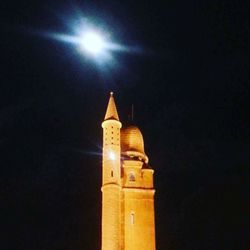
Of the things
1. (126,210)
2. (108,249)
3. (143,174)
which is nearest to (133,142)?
(143,174)

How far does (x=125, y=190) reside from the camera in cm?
5756

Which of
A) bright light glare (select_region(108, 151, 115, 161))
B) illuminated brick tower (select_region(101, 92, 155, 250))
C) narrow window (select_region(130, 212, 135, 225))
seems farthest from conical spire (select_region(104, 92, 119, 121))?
narrow window (select_region(130, 212, 135, 225))

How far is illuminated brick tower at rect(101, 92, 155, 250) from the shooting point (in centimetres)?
5322

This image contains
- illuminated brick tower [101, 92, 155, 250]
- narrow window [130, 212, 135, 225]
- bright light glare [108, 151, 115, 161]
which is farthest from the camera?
narrow window [130, 212, 135, 225]

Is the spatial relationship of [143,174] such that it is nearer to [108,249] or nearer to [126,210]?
[126,210]

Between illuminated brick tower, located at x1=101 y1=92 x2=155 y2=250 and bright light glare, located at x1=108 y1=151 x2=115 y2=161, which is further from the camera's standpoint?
bright light glare, located at x1=108 y1=151 x2=115 y2=161

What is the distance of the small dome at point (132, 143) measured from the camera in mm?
59625

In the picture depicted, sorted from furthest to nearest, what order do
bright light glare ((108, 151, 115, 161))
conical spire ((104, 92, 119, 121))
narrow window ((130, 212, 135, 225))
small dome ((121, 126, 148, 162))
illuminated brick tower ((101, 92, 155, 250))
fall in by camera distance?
small dome ((121, 126, 148, 162)) < conical spire ((104, 92, 119, 121)) < narrow window ((130, 212, 135, 225)) < bright light glare ((108, 151, 115, 161)) < illuminated brick tower ((101, 92, 155, 250))

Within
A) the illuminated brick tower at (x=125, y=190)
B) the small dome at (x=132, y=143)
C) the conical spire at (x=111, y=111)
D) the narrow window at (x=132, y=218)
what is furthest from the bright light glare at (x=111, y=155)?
the narrow window at (x=132, y=218)

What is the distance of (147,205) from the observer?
5772 centimetres

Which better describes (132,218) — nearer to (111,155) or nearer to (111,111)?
(111,155)

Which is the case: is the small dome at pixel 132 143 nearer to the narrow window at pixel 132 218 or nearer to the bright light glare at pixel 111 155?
the bright light glare at pixel 111 155

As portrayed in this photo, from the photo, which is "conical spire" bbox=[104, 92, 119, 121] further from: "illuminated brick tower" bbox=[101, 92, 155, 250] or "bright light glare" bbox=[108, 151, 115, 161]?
"bright light glare" bbox=[108, 151, 115, 161]

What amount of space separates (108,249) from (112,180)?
21.7ft
